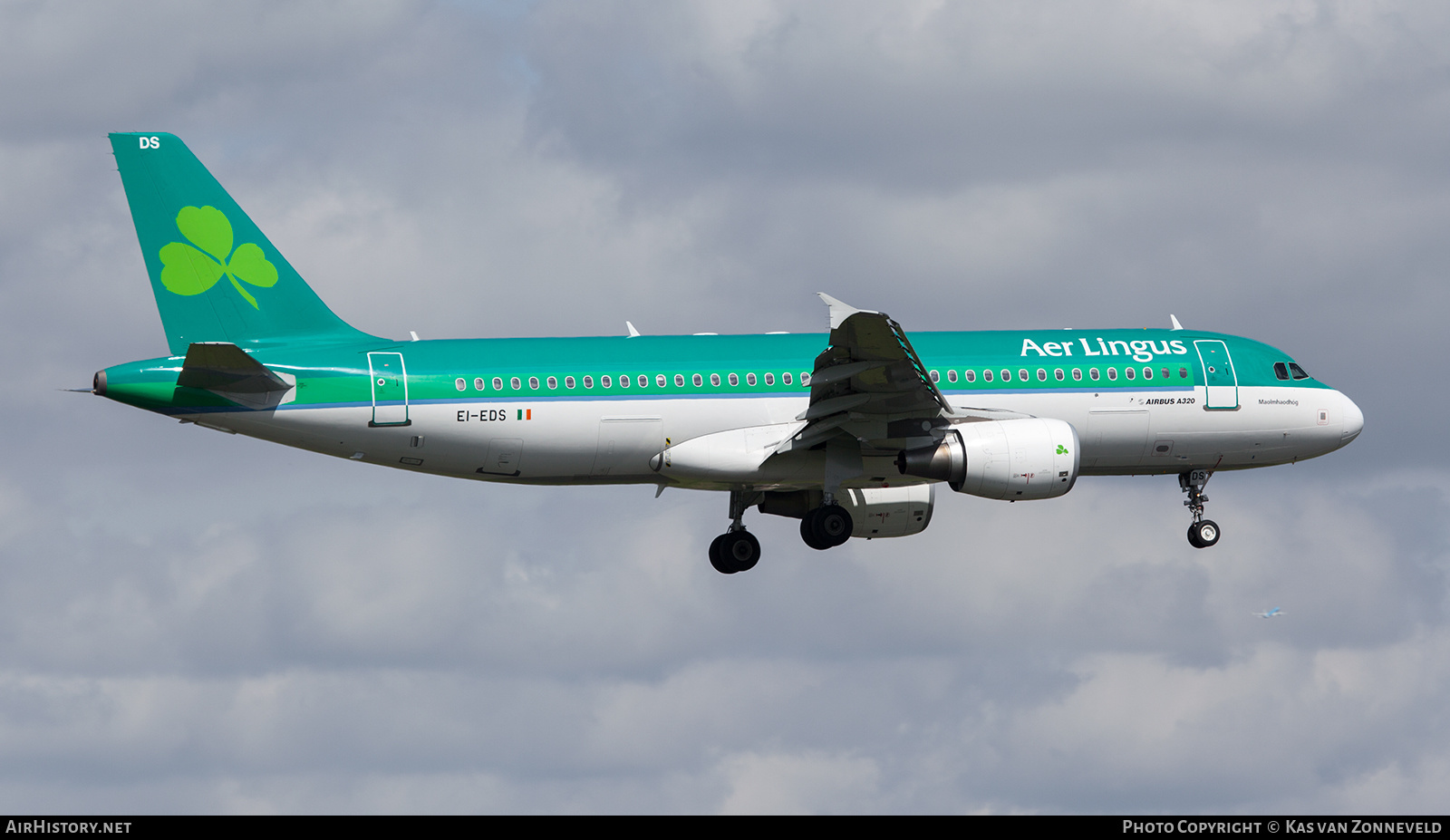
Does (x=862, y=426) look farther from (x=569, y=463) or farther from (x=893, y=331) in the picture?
(x=569, y=463)

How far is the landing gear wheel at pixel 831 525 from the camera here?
53625 mm

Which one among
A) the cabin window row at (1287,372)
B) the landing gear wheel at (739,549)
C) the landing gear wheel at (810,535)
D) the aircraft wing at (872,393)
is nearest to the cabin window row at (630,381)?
the aircraft wing at (872,393)

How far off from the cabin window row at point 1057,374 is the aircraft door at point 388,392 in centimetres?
1436

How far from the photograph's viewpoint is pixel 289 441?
49.5m

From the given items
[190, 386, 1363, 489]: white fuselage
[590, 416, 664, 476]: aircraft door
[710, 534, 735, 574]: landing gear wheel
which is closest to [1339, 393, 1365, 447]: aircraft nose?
[190, 386, 1363, 489]: white fuselage

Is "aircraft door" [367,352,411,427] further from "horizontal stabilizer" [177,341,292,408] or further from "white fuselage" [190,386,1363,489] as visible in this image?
"horizontal stabilizer" [177,341,292,408]

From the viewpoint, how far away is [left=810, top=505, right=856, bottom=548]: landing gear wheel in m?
53.6

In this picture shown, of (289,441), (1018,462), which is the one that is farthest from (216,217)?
(1018,462)

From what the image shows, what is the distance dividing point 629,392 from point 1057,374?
40.5ft

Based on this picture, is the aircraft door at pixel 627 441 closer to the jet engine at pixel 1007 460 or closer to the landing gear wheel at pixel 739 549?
the landing gear wheel at pixel 739 549

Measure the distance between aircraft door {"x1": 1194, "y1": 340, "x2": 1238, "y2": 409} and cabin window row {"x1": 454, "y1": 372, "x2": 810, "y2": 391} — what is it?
1217 cm

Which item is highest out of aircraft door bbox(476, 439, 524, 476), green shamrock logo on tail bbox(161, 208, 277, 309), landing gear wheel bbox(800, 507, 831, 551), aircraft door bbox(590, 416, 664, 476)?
green shamrock logo on tail bbox(161, 208, 277, 309)

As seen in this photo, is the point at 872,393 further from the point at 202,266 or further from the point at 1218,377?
the point at 202,266

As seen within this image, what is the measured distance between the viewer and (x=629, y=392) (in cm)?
5084
